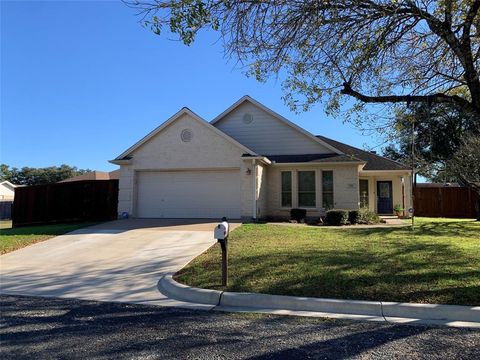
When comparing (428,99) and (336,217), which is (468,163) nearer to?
(336,217)

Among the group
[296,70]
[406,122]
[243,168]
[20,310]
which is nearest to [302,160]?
[243,168]

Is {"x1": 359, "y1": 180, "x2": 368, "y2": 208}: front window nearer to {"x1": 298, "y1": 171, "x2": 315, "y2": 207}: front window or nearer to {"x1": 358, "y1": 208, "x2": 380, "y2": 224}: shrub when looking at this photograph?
{"x1": 358, "y1": 208, "x2": 380, "y2": 224}: shrub

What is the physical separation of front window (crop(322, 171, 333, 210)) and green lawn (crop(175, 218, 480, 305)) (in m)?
7.23

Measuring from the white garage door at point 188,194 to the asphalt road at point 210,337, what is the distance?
12213mm

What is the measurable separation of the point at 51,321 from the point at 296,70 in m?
6.74

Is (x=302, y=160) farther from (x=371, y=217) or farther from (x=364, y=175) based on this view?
(x=364, y=175)

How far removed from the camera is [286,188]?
20078 mm

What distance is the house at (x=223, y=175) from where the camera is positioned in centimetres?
1831

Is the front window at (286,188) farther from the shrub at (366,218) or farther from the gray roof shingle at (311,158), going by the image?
the shrub at (366,218)

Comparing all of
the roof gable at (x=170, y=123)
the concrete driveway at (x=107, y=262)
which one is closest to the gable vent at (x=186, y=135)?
the roof gable at (x=170, y=123)

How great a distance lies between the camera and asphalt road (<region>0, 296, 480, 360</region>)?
4559mm

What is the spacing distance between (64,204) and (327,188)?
40.6 feet

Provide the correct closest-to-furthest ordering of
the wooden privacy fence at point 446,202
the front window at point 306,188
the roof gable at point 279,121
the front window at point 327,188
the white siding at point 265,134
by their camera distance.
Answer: the front window at point 327,188 → the front window at point 306,188 → the roof gable at point 279,121 → the white siding at point 265,134 → the wooden privacy fence at point 446,202

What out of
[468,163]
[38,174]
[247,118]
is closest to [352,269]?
[468,163]
